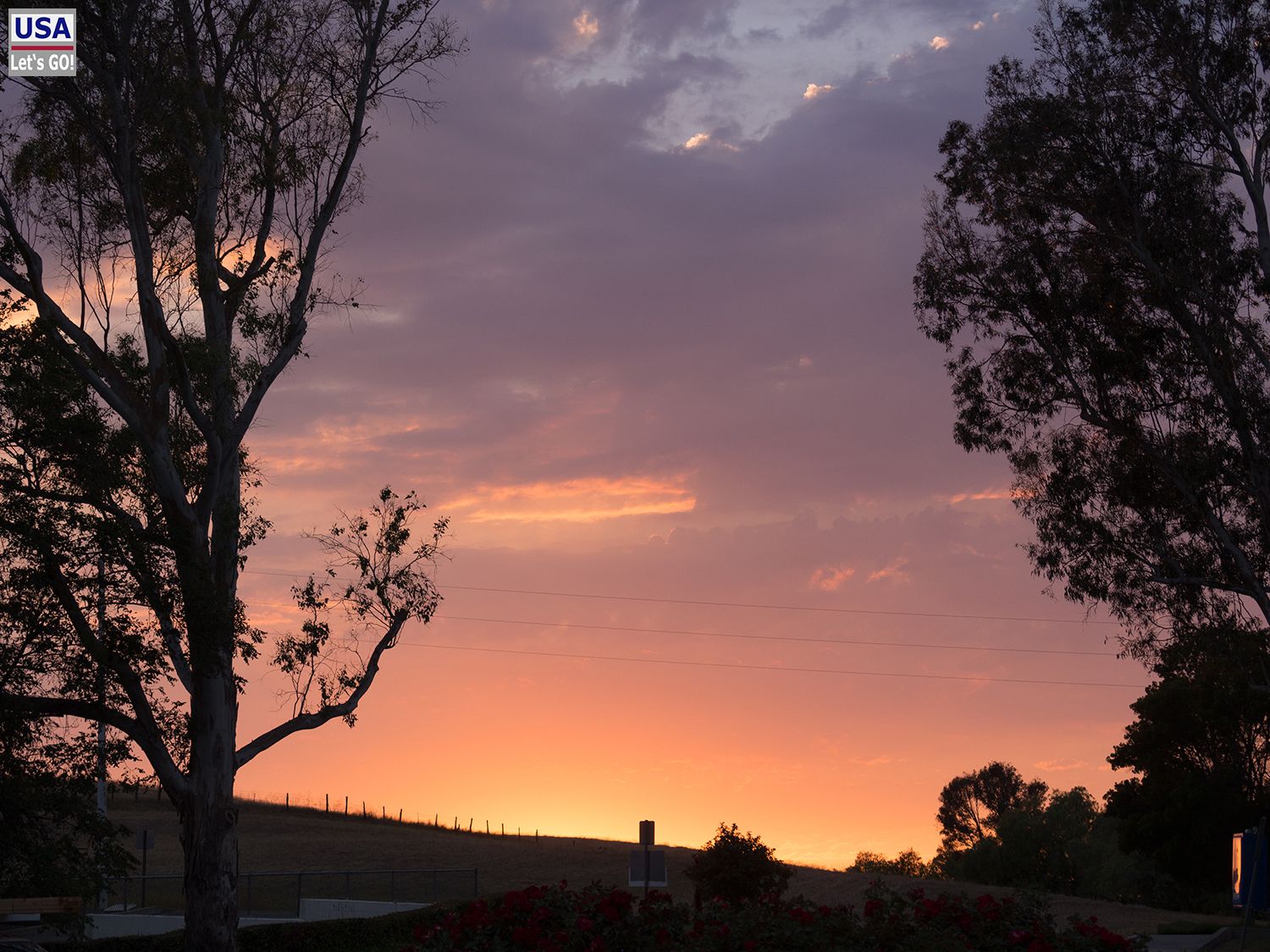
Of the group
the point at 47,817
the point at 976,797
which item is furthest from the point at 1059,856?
the point at 47,817

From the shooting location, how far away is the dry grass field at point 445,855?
56.8 metres

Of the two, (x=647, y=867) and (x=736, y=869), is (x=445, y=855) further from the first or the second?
(x=647, y=867)

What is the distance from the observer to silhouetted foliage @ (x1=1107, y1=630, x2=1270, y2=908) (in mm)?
51219

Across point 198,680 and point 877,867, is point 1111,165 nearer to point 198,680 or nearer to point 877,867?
point 198,680

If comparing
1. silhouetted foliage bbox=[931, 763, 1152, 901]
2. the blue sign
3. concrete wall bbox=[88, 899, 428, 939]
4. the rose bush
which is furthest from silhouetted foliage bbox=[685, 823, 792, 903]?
silhouetted foliage bbox=[931, 763, 1152, 901]

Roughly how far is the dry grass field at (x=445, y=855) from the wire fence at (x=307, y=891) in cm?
278

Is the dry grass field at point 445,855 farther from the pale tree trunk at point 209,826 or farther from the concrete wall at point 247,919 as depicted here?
the pale tree trunk at point 209,826

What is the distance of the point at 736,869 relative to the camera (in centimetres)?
3959

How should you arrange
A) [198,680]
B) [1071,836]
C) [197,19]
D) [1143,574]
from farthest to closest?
[1071,836], [1143,574], [197,19], [198,680]

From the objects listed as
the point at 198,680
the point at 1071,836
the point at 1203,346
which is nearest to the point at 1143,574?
the point at 1203,346

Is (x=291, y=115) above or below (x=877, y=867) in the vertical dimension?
above

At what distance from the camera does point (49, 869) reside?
72.9ft

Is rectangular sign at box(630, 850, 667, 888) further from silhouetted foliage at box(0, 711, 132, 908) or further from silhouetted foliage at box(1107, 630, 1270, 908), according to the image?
silhouetted foliage at box(1107, 630, 1270, 908)

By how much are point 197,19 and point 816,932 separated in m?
23.6
